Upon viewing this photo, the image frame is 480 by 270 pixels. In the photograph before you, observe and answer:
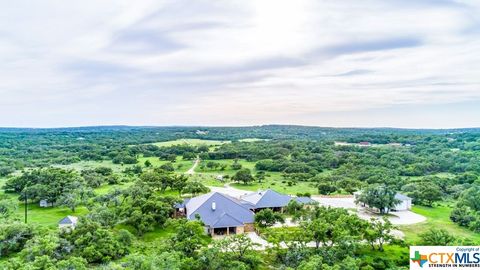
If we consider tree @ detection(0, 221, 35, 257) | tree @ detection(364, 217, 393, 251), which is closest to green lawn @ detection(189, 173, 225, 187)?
tree @ detection(0, 221, 35, 257)

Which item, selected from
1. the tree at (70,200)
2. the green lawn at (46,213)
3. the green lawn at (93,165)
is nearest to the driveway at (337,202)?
the green lawn at (46,213)

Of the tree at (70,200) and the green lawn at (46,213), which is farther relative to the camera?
the tree at (70,200)

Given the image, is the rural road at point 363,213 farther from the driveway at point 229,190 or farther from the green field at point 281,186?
the green field at point 281,186

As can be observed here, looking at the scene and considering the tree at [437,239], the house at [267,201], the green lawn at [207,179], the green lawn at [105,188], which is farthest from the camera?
the green lawn at [207,179]

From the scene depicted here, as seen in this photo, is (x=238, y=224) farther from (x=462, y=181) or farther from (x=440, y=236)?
(x=462, y=181)

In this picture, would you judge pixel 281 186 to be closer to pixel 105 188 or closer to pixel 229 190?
pixel 229 190

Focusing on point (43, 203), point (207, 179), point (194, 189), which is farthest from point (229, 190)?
point (43, 203)
